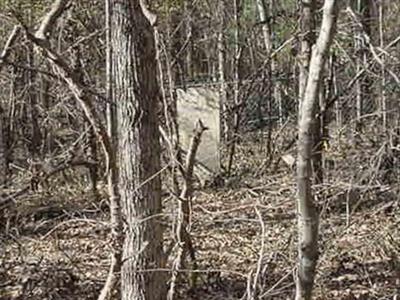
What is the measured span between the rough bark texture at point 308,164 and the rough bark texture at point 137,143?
1848mm

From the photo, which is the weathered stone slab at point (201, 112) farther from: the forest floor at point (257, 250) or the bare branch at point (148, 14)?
the bare branch at point (148, 14)

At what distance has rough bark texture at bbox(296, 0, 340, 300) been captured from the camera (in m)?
3.56

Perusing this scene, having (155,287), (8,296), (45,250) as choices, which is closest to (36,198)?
(45,250)

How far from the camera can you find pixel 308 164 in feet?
12.1

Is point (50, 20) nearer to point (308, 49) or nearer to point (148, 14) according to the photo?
point (148, 14)

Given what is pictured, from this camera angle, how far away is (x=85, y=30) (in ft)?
34.1

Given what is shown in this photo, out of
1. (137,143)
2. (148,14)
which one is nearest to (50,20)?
(148,14)

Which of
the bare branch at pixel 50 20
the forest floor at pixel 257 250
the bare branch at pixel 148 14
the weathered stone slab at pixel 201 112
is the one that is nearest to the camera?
the bare branch at pixel 50 20

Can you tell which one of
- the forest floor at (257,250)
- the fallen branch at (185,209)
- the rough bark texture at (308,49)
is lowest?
the forest floor at (257,250)

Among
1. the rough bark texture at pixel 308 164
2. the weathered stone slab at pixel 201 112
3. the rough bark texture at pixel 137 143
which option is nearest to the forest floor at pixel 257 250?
the rough bark texture at pixel 137 143

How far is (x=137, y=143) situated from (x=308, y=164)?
205 cm

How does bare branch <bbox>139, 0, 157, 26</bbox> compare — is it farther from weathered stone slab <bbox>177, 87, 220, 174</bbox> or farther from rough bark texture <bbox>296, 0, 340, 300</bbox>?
weathered stone slab <bbox>177, 87, 220, 174</bbox>

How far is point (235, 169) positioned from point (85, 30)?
4160mm

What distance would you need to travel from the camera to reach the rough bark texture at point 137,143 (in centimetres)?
546
